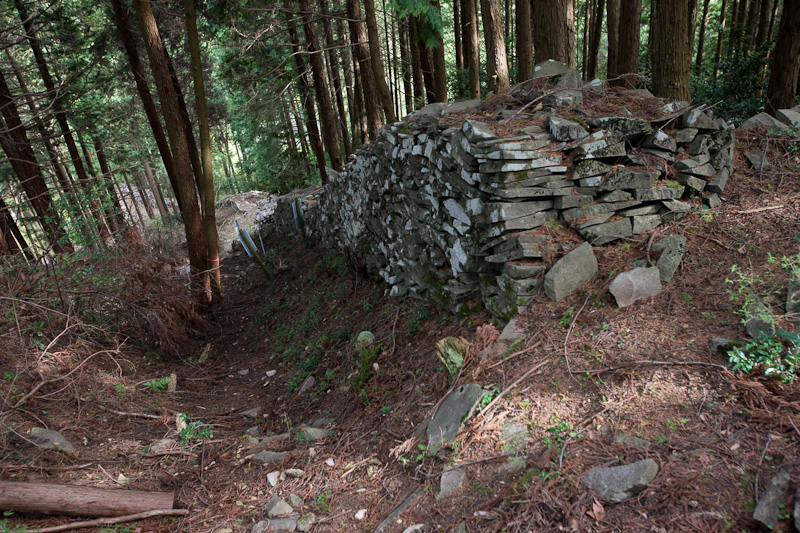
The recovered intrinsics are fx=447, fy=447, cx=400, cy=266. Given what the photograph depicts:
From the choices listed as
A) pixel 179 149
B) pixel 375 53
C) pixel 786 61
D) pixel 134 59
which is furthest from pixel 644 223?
pixel 134 59

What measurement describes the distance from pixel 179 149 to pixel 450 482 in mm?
7057

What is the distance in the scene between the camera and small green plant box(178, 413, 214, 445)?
4.14m

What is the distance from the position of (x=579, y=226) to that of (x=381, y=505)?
274cm

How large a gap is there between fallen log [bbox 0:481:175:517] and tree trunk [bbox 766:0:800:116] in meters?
8.18

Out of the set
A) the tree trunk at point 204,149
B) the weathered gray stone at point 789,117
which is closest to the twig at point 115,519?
the tree trunk at point 204,149

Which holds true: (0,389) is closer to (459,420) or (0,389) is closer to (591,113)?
(459,420)

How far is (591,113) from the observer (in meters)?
4.33

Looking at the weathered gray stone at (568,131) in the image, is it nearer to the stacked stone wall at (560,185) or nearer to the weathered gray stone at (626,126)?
the stacked stone wall at (560,185)

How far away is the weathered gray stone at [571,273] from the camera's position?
143 inches

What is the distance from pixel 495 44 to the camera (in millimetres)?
7520

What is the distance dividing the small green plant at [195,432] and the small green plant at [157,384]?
107cm

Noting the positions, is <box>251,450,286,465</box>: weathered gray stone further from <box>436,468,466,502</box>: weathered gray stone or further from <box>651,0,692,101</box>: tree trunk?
<box>651,0,692,101</box>: tree trunk

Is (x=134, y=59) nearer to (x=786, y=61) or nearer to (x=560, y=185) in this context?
(x=560, y=185)

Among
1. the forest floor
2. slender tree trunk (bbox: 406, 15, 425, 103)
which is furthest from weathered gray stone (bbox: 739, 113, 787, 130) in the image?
slender tree trunk (bbox: 406, 15, 425, 103)
